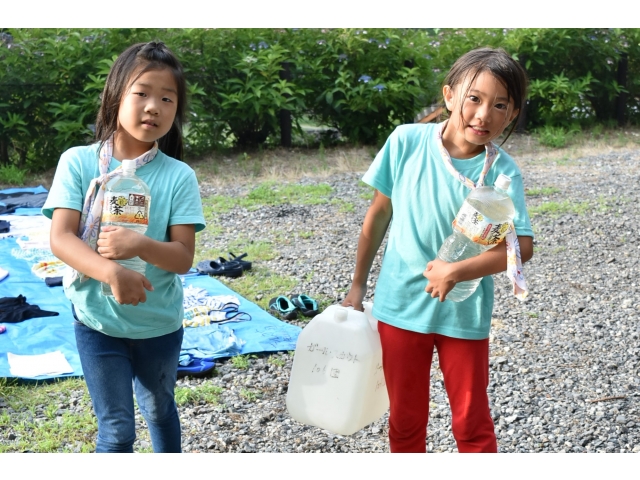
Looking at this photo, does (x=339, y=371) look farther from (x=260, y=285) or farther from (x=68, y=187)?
(x=260, y=285)

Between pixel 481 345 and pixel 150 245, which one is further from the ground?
pixel 150 245

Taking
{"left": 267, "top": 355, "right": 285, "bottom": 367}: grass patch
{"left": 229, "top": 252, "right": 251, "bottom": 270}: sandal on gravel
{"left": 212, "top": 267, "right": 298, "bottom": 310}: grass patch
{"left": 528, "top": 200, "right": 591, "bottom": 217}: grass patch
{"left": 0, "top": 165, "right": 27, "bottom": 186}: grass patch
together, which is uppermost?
{"left": 528, "top": 200, "right": 591, "bottom": 217}: grass patch

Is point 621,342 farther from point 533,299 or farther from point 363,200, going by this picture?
point 363,200

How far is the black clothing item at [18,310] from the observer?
186 inches

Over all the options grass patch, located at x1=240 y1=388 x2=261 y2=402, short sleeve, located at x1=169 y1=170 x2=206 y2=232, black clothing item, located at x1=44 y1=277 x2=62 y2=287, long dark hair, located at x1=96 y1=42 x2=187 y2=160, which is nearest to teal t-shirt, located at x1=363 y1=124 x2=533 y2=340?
short sleeve, located at x1=169 y1=170 x2=206 y2=232

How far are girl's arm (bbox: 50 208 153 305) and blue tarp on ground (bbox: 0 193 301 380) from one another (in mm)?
1951

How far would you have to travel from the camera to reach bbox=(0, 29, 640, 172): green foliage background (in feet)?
30.6

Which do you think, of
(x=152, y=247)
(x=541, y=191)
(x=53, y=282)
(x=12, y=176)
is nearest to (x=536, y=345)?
(x=152, y=247)

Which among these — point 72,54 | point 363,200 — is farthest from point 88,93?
point 363,200

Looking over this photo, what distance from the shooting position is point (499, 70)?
2389 millimetres

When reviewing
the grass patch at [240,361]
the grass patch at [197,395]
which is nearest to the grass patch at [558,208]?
the grass patch at [240,361]

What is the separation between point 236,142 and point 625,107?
6087mm

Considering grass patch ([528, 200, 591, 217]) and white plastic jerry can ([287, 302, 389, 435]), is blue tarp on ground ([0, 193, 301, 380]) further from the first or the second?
grass patch ([528, 200, 591, 217])

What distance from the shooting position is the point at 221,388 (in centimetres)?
397
